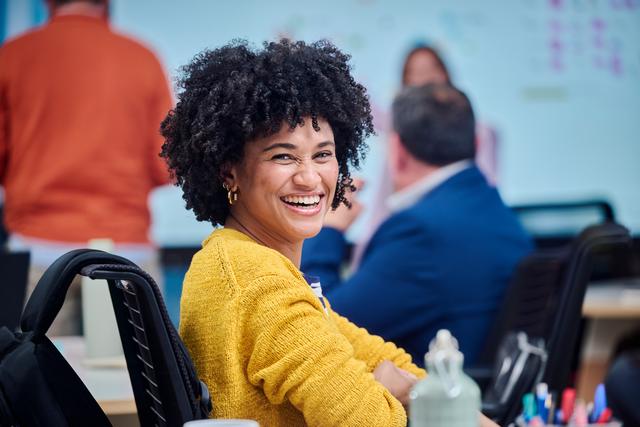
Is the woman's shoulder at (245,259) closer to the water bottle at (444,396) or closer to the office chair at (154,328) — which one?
the office chair at (154,328)

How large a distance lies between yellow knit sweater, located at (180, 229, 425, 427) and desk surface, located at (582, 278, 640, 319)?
239 centimetres

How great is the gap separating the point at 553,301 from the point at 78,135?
1855 mm

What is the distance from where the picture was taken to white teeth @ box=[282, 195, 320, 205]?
1.62 m

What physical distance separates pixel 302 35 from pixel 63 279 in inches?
136

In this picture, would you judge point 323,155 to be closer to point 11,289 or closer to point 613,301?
point 11,289

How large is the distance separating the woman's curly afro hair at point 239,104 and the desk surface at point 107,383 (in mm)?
460

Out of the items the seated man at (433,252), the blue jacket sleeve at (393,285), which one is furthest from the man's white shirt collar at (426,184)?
the blue jacket sleeve at (393,285)

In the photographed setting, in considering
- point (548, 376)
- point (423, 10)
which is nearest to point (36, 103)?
point (423, 10)

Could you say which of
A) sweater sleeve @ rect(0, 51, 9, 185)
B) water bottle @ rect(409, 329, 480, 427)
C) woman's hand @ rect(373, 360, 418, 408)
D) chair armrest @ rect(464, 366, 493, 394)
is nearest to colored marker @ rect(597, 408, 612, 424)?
woman's hand @ rect(373, 360, 418, 408)

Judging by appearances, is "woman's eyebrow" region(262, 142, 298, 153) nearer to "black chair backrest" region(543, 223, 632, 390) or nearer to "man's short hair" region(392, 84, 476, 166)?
"black chair backrest" region(543, 223, 632, 390)

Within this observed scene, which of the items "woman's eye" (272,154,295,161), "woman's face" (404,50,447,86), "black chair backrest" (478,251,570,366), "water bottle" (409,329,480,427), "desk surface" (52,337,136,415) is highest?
"woman's face" (404,50,447,86)

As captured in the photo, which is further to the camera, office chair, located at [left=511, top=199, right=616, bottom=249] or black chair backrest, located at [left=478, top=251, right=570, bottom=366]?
office chair, located at [left=511, top=199, right=616, bottom=249]

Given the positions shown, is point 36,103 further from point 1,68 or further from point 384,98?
point 384,98

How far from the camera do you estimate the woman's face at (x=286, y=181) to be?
160 centimetres
